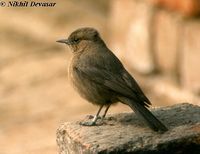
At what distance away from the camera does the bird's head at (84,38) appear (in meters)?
6.77

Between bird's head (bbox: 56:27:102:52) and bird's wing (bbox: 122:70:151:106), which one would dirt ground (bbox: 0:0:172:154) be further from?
bird's wing (bbox: 122:70:151:106)

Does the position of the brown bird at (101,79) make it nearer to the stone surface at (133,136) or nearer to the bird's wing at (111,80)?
the bird's wing at (111,80)

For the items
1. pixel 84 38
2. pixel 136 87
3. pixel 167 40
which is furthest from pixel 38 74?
pixel 136 87

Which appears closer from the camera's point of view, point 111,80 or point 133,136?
point 133,136

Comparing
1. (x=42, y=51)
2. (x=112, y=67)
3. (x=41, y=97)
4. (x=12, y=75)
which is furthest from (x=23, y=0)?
(x=112, y=67)

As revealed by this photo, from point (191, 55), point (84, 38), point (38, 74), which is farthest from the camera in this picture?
point (38, 74)

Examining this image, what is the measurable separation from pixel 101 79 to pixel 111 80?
0.31 feet

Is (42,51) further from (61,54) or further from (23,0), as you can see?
(23,0)

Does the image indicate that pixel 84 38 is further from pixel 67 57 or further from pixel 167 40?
pixel 67 57

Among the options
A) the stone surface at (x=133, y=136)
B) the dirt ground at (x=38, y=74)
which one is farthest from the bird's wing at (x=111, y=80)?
the dirt ground at (x=38, y=74)

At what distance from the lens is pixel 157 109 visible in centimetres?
625

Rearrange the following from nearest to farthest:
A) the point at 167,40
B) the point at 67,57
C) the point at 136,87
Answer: the point at 136,87 < the point at 167,40 < the point at 67,57

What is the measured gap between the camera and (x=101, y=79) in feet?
20.6

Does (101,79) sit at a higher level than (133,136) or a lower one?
higher
